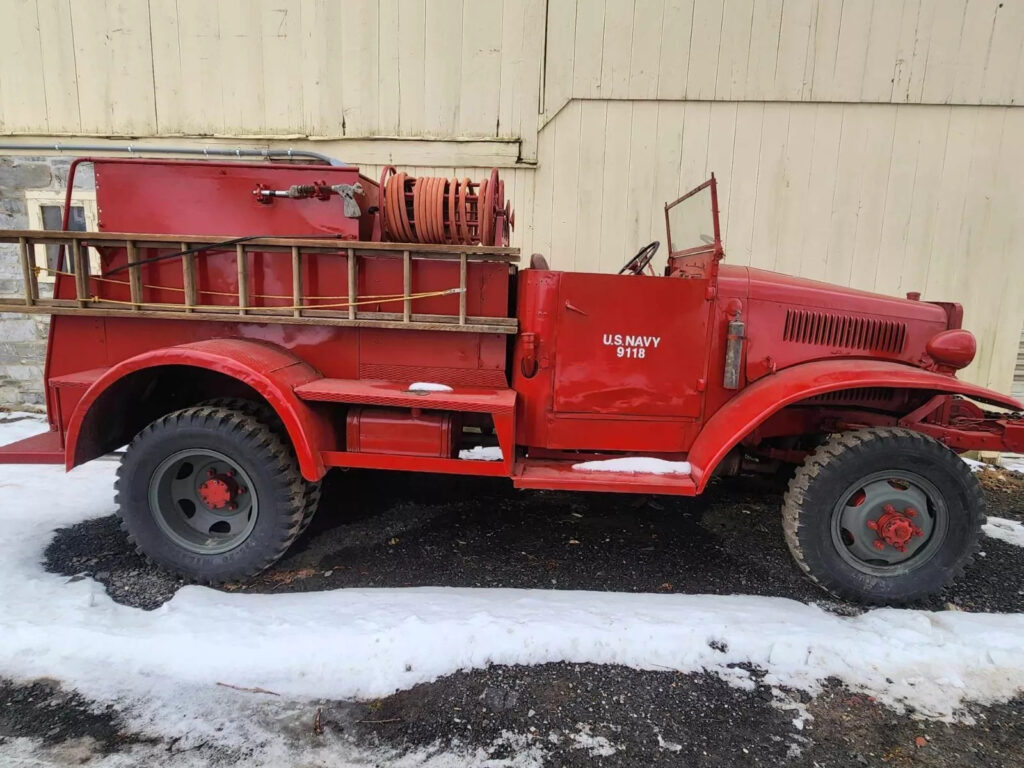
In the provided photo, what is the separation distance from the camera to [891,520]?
2.89 meters

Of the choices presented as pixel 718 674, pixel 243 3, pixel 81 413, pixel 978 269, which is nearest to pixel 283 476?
pixel 81 413

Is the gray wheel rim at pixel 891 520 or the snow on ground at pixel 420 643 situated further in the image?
the gray wheel rim at pixel 891 520

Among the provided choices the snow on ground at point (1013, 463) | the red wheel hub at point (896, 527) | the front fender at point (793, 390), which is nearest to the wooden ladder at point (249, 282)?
the front fender at point (793, 390)

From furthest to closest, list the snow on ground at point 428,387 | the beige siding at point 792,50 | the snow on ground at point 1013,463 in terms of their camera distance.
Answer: the snow on ground at point 1013,463
the beige siding at point 792,50
the snow on ground at point 428,387

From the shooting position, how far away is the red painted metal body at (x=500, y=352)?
10.0 feet

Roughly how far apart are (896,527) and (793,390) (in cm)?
88

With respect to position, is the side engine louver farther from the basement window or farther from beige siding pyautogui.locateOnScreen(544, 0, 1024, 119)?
the basement window

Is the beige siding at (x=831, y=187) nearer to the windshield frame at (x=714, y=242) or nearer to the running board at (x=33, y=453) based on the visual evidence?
the windshield frame at (x=714, y=242)

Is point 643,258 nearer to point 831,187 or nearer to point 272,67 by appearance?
point 831,187

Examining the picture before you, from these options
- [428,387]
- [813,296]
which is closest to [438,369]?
[428,387]

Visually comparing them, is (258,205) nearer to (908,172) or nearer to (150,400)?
(150,400)

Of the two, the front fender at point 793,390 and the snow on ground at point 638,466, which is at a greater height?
the front fender at point 793,390

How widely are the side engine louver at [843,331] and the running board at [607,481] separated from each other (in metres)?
1.09

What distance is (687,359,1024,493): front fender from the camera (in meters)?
2.86
